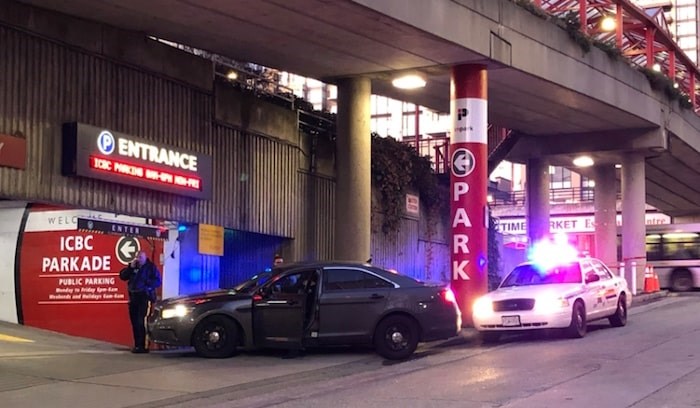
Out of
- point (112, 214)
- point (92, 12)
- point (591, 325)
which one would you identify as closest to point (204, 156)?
point (112, 214)

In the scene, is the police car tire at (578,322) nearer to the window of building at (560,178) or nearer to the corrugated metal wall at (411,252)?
the corrugated metal wall at (411,252)

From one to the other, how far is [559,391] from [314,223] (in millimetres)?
11956

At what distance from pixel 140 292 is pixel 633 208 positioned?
21.2 m

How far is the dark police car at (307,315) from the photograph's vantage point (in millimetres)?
13266

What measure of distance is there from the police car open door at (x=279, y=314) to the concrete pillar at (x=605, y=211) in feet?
75.2

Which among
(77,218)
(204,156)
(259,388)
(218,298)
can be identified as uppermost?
(204,156)

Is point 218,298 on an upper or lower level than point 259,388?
upper

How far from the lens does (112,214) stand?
1584cm

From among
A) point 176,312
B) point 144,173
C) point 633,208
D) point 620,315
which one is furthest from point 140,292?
point 633,208

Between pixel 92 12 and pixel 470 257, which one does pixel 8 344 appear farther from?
pixel 470 257

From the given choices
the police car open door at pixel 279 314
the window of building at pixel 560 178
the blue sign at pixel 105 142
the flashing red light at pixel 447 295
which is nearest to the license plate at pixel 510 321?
the flashing red light at pixel 447 295

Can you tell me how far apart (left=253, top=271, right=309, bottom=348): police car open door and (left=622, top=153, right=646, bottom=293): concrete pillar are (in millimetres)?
19668

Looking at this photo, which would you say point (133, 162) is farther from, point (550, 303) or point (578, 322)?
point (578, 322)

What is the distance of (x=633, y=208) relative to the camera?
3016cm
